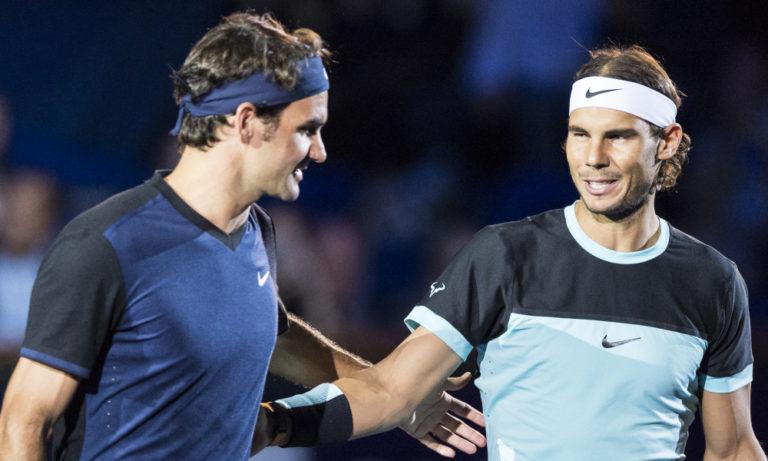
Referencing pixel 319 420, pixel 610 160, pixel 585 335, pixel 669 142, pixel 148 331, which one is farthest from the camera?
pixel 669 142

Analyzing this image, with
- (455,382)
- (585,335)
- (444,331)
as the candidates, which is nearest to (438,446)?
(455,382)

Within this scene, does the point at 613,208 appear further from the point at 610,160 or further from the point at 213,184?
the point at 213,184

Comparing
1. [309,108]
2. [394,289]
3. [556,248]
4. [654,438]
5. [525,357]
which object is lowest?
[394,289]

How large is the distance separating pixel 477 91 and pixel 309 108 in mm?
Result: 4839

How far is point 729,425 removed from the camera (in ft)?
12.1

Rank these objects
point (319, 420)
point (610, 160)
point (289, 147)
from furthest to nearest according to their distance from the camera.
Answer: point (319, 420)
point (610, 160)
point (289, 147)

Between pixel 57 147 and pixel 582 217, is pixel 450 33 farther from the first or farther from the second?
pixel 582 217

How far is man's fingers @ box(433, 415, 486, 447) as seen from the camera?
4000mm

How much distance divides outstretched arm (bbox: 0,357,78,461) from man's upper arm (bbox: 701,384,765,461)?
2092 mm

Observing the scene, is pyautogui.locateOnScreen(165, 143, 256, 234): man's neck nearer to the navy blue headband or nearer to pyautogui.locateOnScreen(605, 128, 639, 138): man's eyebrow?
the navy blue headband

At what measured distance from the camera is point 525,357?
3475 millimetres

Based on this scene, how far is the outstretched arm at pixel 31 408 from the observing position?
277cm

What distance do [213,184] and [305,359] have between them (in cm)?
94

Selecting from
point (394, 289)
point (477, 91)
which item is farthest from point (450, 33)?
point (394, 289)
